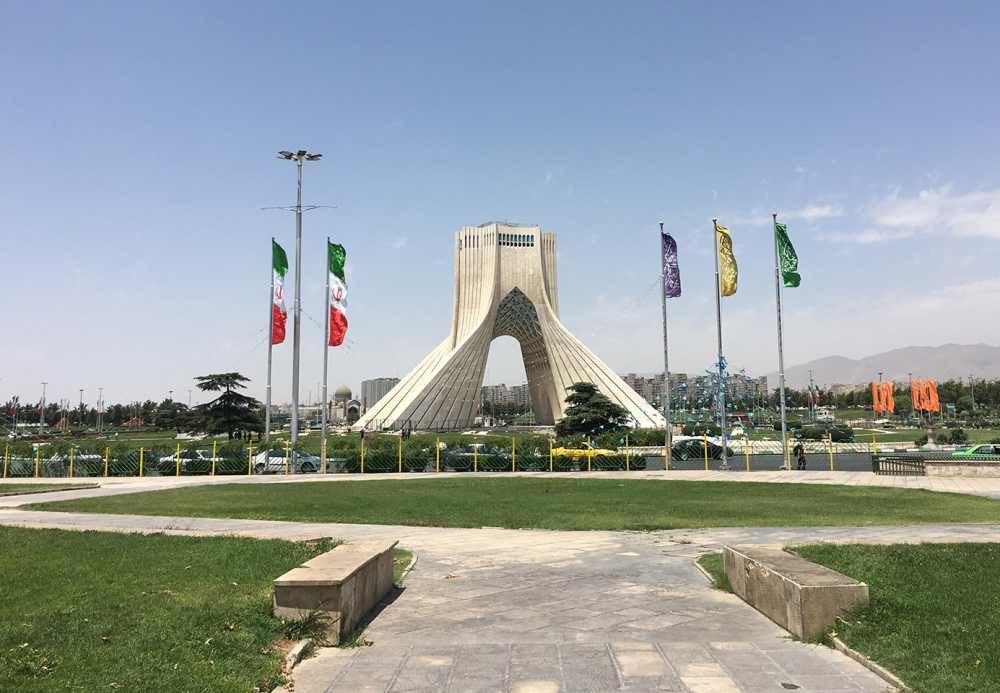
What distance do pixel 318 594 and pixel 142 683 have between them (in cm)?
143

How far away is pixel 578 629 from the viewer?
16.8ft

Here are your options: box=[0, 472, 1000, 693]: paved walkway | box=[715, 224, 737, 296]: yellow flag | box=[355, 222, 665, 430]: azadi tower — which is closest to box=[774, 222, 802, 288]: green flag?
box=[715, 224, 737, 296]: yellow flag

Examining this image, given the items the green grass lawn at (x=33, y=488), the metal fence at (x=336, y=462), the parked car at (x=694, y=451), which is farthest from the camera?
the parked car at (x=694, y=451)

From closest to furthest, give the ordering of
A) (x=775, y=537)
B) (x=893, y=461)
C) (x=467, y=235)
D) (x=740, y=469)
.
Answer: (x=775, y=537) → (x=893, y=461) → (x=740, y=469) → (x=467, y=235)

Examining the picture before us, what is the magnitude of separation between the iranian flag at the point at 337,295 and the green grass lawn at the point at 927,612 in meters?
20.2

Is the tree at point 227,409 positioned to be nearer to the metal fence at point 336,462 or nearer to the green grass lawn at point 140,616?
the metal fence at point 336,462

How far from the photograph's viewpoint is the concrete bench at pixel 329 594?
4918 millimetres

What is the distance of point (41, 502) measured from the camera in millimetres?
14992

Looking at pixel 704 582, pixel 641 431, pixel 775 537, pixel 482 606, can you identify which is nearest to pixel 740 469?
pixel 641 431

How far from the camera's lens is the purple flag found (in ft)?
78.5

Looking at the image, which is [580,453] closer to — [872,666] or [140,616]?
[872,666]

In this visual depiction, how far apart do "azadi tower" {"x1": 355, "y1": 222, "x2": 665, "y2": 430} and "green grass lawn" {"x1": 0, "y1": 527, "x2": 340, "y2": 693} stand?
35847mm

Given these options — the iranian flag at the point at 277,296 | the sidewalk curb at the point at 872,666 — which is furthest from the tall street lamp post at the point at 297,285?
the sidewalk curb at the point at 872,666

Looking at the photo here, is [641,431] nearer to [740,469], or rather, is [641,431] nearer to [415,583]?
[740,469]
